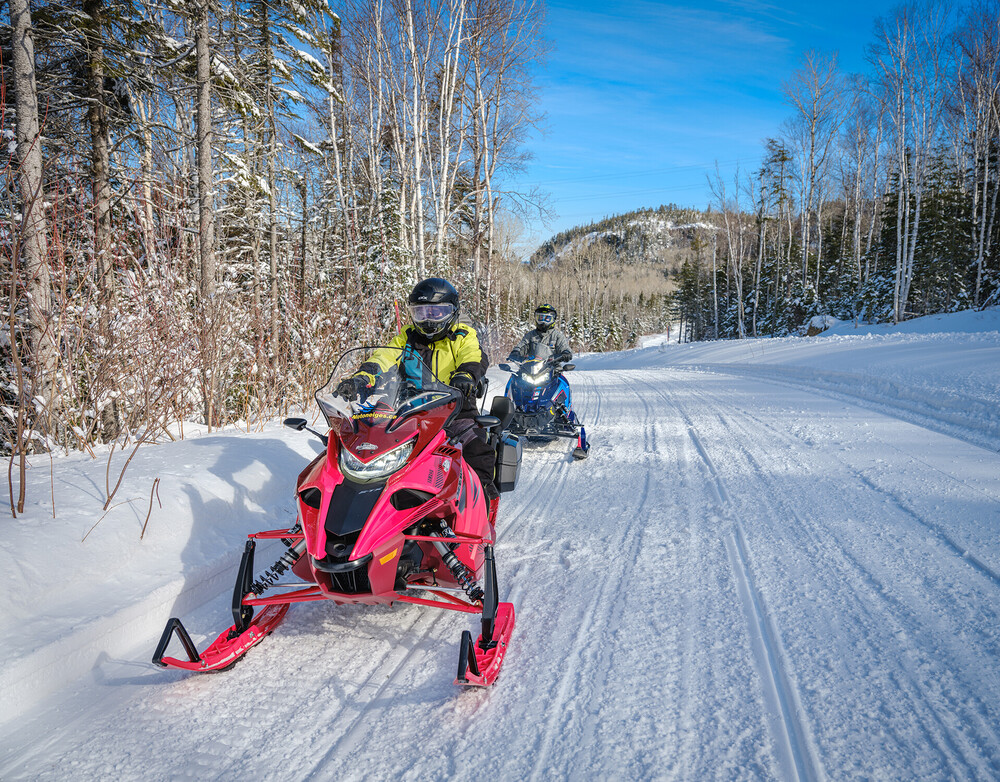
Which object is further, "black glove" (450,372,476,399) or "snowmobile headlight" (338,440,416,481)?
"black glove" (450,372,476,399)

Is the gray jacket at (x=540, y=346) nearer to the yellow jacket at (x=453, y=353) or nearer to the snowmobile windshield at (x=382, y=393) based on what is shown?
the yellow jacket at (x=453, y=353)

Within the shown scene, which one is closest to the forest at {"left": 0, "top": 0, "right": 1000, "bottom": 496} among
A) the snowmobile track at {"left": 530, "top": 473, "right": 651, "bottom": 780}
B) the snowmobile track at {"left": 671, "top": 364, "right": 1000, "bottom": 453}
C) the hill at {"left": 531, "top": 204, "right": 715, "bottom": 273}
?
the snowmobile track at {"left": 530, "top": 473, "right": 651, "bottom": 780}

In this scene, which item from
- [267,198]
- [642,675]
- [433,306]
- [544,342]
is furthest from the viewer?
[267,198]

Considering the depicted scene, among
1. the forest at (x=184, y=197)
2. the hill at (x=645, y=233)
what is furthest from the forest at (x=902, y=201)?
the hill at (x=645, y=233)

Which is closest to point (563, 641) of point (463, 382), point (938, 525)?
point (463, 382)

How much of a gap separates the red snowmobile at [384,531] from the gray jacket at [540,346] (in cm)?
403

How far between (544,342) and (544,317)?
14.7 inches

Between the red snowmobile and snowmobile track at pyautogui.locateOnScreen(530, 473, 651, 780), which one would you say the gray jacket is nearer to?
snowmobile track at pyautogui.locateOnScreen(530, 473, 651, 780)

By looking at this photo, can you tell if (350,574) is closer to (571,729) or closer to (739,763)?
(571,729)

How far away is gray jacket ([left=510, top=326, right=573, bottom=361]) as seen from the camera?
6984mm

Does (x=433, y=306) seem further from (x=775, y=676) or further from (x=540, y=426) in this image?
(x=540, y=426)

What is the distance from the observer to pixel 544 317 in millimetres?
7484

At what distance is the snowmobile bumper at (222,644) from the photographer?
2.22 meters

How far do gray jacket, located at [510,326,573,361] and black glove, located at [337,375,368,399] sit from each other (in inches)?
158
